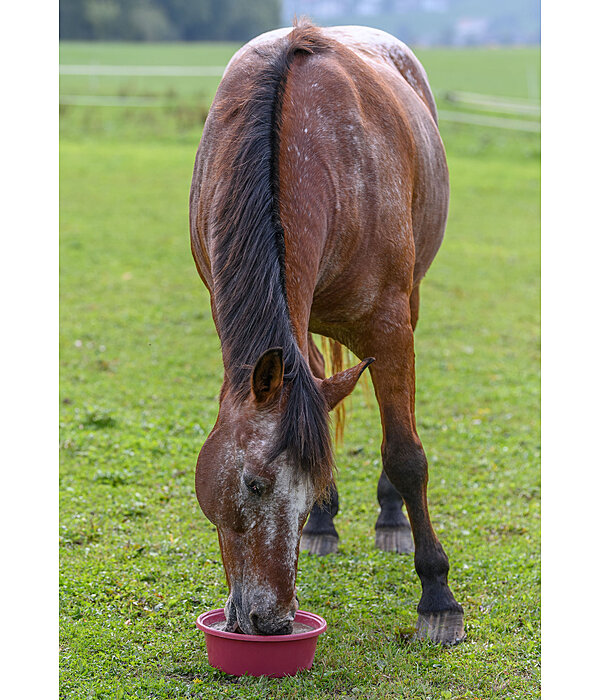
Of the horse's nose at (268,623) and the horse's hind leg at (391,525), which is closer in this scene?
the horse's nose at (268,623)

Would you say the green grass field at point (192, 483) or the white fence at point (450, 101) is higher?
the white fence at point (450, 101)

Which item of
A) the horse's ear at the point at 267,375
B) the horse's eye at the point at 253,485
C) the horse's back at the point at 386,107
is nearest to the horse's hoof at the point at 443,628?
the horse's eye at the point at 253,485

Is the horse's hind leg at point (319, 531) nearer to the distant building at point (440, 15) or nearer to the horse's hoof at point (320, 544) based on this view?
the horse's hoof at point (320, 544)

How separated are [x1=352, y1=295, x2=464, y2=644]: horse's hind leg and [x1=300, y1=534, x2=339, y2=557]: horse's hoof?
951 millimetres

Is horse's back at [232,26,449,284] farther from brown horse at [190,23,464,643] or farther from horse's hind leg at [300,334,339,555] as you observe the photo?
horse's hind leg at [300,334,339,555]

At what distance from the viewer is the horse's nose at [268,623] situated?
2971mm

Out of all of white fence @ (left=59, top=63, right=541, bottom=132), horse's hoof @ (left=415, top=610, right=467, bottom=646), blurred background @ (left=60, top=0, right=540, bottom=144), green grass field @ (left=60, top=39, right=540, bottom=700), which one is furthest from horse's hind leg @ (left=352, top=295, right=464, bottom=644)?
white fence @ (left=59, top=63, right=541, bottom=132)

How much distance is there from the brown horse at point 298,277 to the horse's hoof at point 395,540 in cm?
93

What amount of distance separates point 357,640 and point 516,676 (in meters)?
0.72

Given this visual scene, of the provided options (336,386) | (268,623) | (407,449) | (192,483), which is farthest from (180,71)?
(268,623)

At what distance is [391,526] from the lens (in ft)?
16.5

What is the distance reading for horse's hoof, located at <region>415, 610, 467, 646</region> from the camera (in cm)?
389

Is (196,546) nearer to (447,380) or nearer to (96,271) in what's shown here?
(447,380)

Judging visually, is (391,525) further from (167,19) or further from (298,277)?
(167,19)
